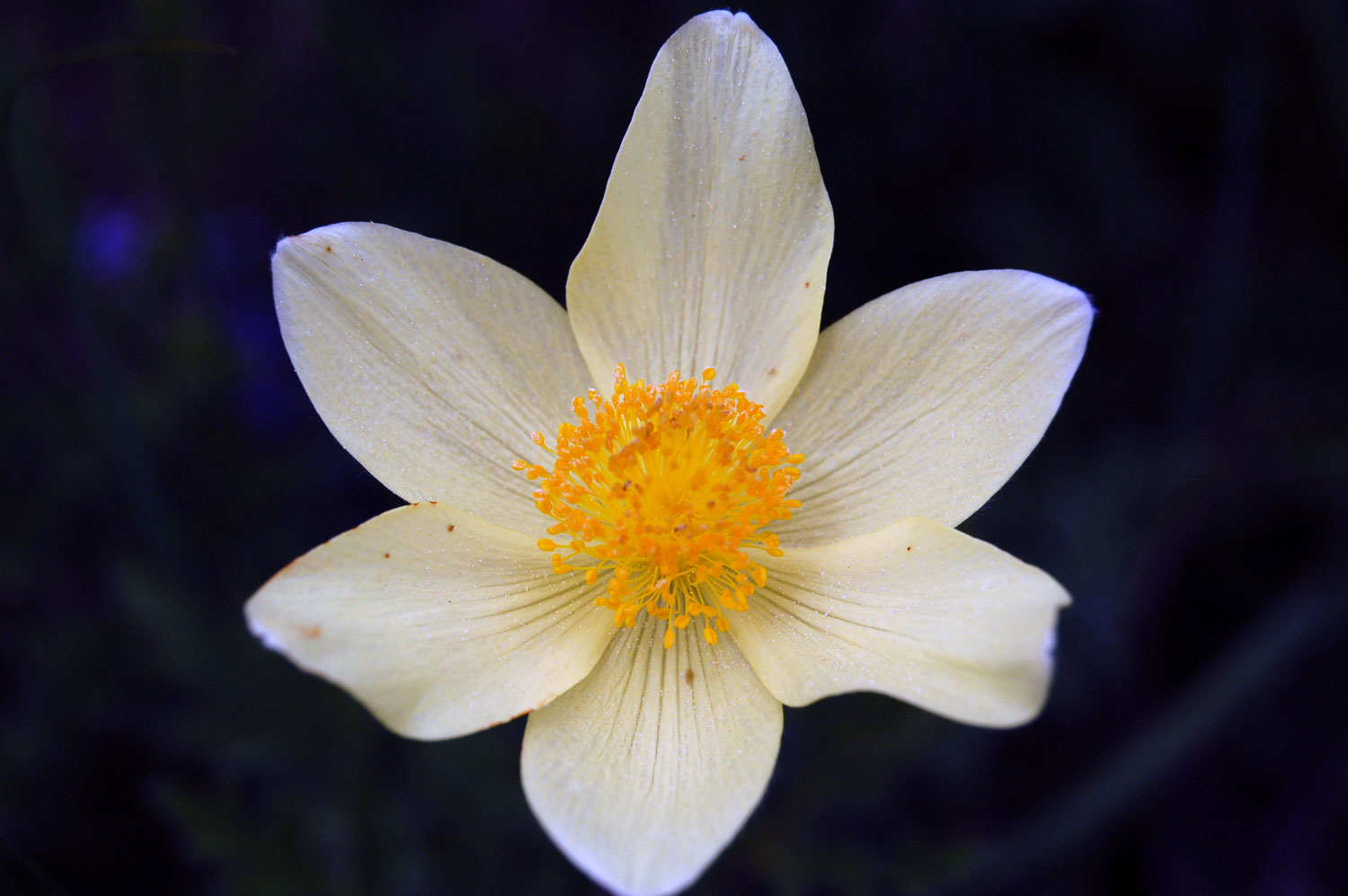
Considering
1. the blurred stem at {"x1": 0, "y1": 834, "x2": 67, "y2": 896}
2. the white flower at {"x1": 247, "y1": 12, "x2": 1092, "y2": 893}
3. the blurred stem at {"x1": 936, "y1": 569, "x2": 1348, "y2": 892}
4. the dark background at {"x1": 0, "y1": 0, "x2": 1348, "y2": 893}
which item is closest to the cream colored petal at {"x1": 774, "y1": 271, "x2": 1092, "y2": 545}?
the white flower at {"x1": 247, "y1": 12, "x2": 1092, "y2": 893}

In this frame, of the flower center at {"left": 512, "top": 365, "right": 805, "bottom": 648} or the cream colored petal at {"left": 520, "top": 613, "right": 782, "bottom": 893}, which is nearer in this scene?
the cream colored petal at {"left": 520, "top": 613, "right": 782, "bottom": 893}

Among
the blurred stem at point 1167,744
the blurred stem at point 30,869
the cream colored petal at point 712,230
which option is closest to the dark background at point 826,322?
the blurred stem at point 1167,744

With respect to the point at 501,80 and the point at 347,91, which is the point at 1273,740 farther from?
the point at 347,91

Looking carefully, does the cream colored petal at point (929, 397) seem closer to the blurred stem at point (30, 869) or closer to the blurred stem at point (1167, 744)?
the blurred stem at point (1167, 744)

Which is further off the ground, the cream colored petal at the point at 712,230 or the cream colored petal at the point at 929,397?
the cream colored petal at the point at 712,230

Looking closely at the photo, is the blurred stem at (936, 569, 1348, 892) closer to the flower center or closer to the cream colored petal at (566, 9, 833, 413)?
the flower center
